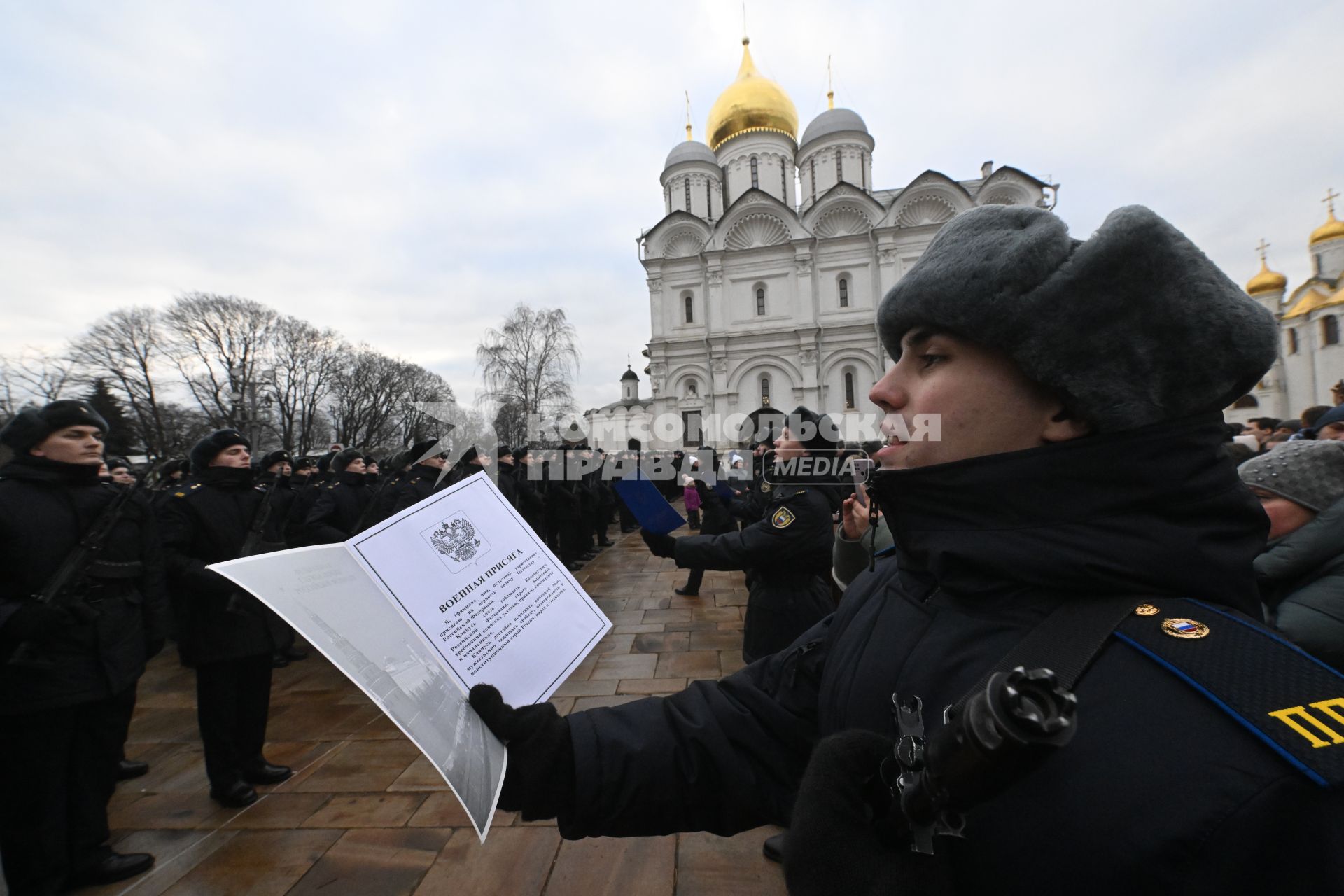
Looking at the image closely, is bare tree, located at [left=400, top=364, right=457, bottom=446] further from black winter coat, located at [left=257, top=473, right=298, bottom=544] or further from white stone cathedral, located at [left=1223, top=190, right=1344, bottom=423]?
white stone cathedral, located at [left=1223, top=190, right=1344, bottom=423]

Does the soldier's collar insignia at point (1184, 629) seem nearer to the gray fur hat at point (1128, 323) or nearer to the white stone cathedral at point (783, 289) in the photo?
the gray fur hat at point (1128, 323)

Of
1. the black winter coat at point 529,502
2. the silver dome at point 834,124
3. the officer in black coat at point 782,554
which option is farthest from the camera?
the silver dome at point 834,124

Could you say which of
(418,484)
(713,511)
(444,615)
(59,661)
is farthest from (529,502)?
(444,615)

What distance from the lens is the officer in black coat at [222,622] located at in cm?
337

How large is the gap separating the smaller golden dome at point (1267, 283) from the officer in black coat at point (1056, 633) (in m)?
52.2

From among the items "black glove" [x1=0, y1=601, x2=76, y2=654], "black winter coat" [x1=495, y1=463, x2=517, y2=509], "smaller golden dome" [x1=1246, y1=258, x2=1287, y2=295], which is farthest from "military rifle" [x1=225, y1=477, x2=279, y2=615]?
"smaller golden dome" [x1=1246, y1=258, x2=1287, y2=295]

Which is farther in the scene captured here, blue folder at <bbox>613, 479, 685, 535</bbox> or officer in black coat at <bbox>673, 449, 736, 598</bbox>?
officer in black coat at <bbox>673, 449, 736, 598</bbox>

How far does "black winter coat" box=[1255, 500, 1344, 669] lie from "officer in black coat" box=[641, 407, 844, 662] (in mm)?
1709

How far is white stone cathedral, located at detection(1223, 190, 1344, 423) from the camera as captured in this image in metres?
31.2

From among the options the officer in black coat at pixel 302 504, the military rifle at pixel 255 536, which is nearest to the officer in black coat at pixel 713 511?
the military rifle at pixel 255 536

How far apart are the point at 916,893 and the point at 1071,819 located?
180mm

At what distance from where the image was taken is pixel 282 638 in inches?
222

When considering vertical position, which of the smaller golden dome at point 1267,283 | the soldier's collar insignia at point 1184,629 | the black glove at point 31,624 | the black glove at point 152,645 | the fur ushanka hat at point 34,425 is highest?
the smaller golden dome at point 1267,283

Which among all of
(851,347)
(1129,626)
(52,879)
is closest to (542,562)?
(1129,626)
